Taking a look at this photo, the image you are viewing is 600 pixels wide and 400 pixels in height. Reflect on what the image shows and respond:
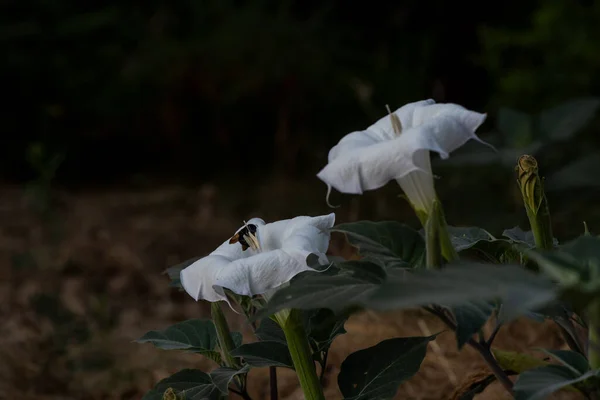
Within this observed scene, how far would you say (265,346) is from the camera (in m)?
0.67

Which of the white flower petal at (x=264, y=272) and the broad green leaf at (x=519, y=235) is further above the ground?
the white flower petal at (x=264, y=272)

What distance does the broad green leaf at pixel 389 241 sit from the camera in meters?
0.60

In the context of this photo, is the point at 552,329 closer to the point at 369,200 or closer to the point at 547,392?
the point at 547,392

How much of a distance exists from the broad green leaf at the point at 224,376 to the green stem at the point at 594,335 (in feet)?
0.87

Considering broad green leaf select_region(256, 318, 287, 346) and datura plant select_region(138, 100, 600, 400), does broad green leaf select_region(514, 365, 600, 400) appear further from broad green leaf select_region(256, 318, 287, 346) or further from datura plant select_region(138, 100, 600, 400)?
broad green leaf select_region(256, 318, 287, 346)

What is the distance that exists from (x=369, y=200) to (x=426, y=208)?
6.18ft

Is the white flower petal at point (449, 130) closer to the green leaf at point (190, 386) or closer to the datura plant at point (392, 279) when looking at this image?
the datura plant at point (392, 279)

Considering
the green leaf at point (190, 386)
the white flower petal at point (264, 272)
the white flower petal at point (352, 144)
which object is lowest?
the green leaf at point (190, 386)

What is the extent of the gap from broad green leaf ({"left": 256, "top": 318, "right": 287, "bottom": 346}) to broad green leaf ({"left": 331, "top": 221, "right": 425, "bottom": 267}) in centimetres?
14

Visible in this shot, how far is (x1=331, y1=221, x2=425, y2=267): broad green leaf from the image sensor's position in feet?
1.96

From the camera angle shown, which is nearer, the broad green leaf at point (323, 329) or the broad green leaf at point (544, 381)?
the broad green leaf at point (544, 381)

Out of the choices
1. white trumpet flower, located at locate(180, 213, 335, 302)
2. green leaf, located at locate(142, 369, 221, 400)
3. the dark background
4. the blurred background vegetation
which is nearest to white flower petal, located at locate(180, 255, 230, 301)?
white trumpet flower, located at locate(180, 213, 335, 302)

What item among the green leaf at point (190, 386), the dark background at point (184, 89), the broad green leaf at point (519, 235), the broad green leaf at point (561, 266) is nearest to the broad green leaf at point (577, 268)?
the broad green leaf at point (561, 266)

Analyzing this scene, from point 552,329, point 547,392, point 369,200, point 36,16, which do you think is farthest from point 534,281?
point 36,16
